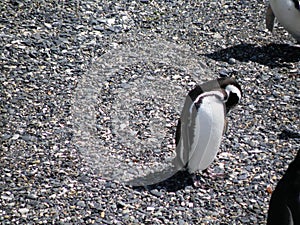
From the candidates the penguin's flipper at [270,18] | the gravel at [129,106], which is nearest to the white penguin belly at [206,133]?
the gravel at [129,106]

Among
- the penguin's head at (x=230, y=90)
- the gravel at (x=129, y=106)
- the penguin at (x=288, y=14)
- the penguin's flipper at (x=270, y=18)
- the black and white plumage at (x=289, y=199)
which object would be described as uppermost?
the black and white plumage at (x=289, y=199)

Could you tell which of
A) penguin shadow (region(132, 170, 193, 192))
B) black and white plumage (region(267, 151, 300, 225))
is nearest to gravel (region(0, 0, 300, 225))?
penguin shadow (region(132, 170, 193, 192))

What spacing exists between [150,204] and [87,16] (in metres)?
2.35

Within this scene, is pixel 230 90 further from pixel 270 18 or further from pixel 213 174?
pixel 270 18

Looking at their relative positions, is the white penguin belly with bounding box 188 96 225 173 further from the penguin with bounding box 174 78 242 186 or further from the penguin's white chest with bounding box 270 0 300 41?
the penguin's white chest with bounding box 270 0 300 41

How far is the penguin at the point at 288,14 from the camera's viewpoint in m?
5.54

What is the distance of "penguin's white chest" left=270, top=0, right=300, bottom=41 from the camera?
5543mm

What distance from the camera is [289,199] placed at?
10.4 ft

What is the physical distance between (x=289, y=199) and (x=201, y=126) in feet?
2.93

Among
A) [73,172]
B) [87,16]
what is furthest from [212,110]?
[87,16]

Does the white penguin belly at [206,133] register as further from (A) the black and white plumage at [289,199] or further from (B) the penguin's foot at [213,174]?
(A) the black and white plumage at [289,199]

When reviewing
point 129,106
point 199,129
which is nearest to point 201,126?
point 199,129

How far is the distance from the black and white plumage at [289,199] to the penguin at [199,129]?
0.80 m

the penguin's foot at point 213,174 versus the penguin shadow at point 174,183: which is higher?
the penguin's foot at point 213,174
